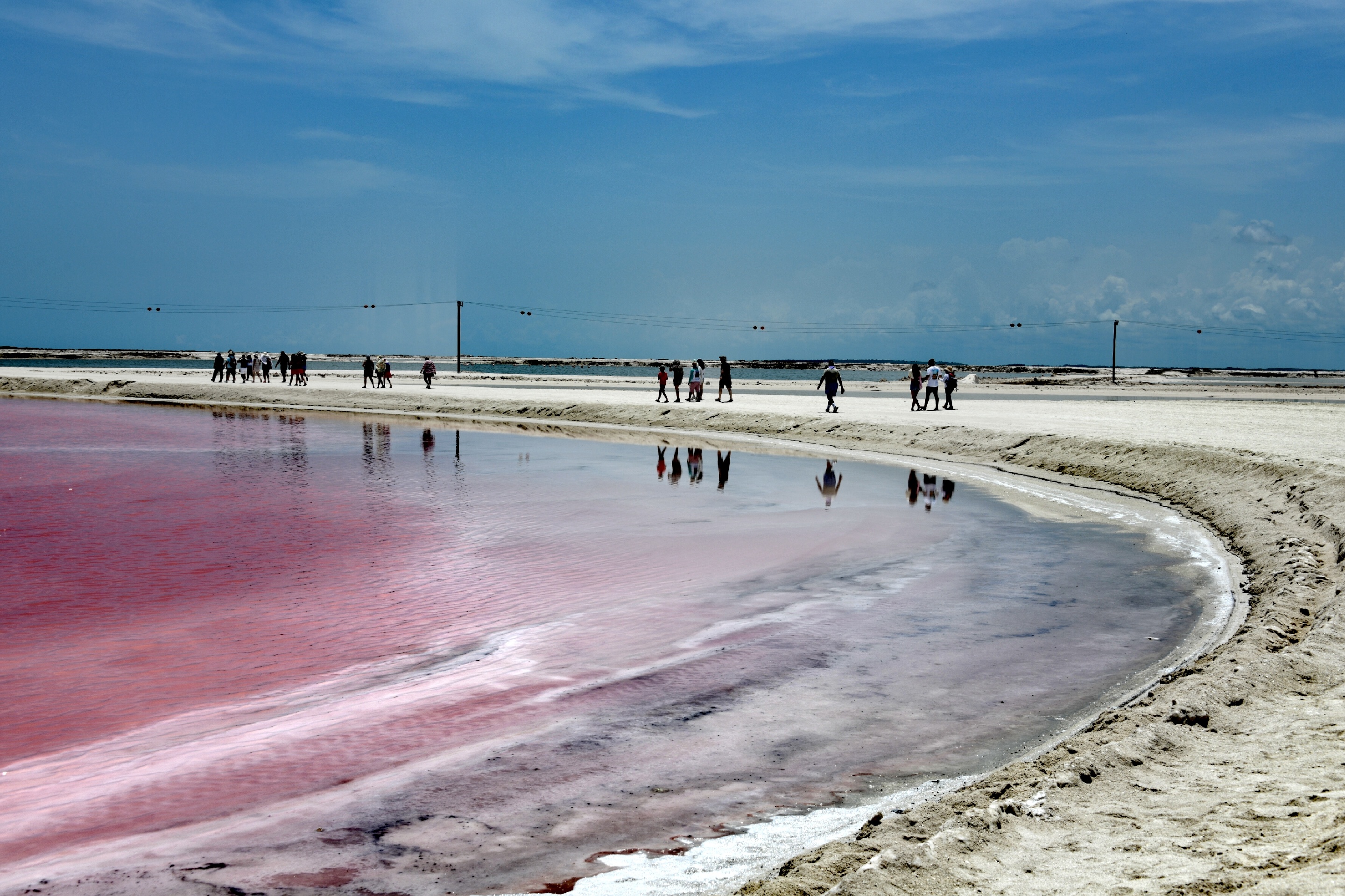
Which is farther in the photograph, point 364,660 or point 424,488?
point 424,488

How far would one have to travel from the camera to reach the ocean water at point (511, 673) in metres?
5.62

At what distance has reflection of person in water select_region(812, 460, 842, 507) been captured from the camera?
19.6m

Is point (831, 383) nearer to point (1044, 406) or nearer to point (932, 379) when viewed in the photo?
point (932, 379)

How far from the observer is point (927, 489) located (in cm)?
2055

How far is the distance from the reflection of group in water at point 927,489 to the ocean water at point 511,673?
48cm

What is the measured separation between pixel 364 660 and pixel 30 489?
14749mm

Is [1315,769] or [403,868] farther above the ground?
[1315,769]

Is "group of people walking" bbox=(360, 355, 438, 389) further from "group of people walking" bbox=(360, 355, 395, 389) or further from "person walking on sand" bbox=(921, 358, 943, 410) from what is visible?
"person walking on sand" bbox=(921, 358, 943, 410)

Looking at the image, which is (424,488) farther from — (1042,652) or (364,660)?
(1042,652)

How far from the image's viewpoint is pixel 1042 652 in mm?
9227

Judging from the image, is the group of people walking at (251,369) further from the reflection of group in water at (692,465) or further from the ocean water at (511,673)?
the ocean water at (511,673)

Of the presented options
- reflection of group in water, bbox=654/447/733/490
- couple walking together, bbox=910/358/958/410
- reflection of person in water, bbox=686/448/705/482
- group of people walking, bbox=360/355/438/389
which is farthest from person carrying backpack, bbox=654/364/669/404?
group of people walking, bbox=360/355/438/389

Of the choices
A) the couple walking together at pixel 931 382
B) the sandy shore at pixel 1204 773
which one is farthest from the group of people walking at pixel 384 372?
the sandy shore at pixel 1204 773

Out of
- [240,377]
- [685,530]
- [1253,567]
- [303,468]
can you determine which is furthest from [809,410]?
[240,377]
